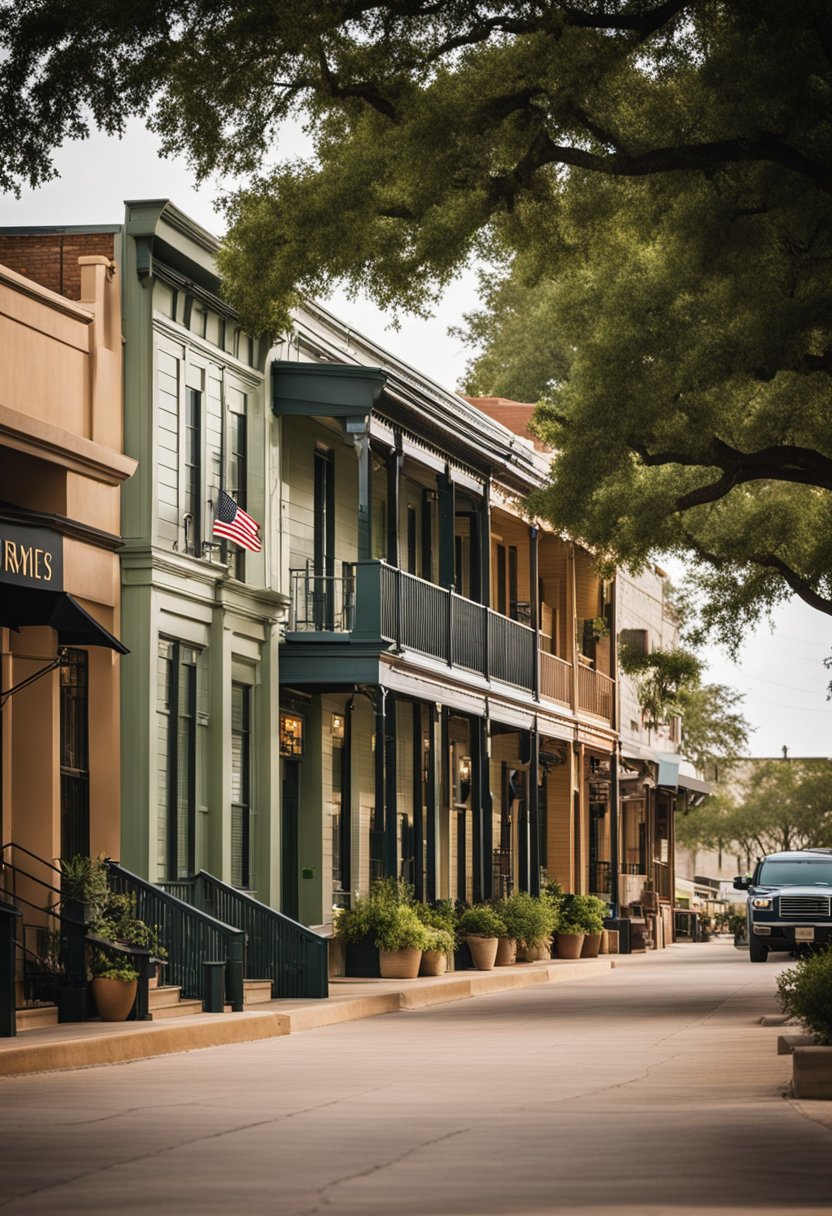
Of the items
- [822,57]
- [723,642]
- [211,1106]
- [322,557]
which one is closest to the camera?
[211,1106]

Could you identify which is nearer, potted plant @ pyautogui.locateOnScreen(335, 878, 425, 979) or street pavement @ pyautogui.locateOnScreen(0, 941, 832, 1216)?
street pavement @ pyautogui.locateOnScreen(0, 941, 832, 1216)

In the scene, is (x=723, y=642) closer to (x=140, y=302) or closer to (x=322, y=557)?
(x=322, y=557)

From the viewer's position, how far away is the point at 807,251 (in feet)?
75.8

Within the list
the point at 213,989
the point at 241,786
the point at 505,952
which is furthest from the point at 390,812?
the point at 213,989

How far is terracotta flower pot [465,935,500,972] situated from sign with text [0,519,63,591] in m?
15.4

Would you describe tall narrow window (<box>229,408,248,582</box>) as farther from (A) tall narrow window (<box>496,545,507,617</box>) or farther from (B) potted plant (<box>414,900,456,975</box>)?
(A) tall narrow window (<box>496,545,507,617</box>)

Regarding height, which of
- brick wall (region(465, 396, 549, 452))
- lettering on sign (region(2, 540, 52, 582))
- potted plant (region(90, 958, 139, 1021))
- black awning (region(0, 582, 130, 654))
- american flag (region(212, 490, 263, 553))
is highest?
brick wall (region(465, 396, 549, 452))

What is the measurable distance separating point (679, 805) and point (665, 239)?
44.7m

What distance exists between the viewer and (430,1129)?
42.3 feet

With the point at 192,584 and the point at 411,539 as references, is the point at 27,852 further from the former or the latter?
the point at 411,539

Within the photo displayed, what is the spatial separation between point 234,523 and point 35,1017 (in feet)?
26.6

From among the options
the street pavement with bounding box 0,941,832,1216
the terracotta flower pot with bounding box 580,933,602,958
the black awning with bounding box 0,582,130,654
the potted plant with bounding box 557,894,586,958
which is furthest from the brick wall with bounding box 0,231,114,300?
the terracotta flower pot with bounding box 580,933,602,958

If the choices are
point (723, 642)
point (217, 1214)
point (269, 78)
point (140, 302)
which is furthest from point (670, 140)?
point (723, 642)

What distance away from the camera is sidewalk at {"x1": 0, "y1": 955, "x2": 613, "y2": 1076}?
17.5m
